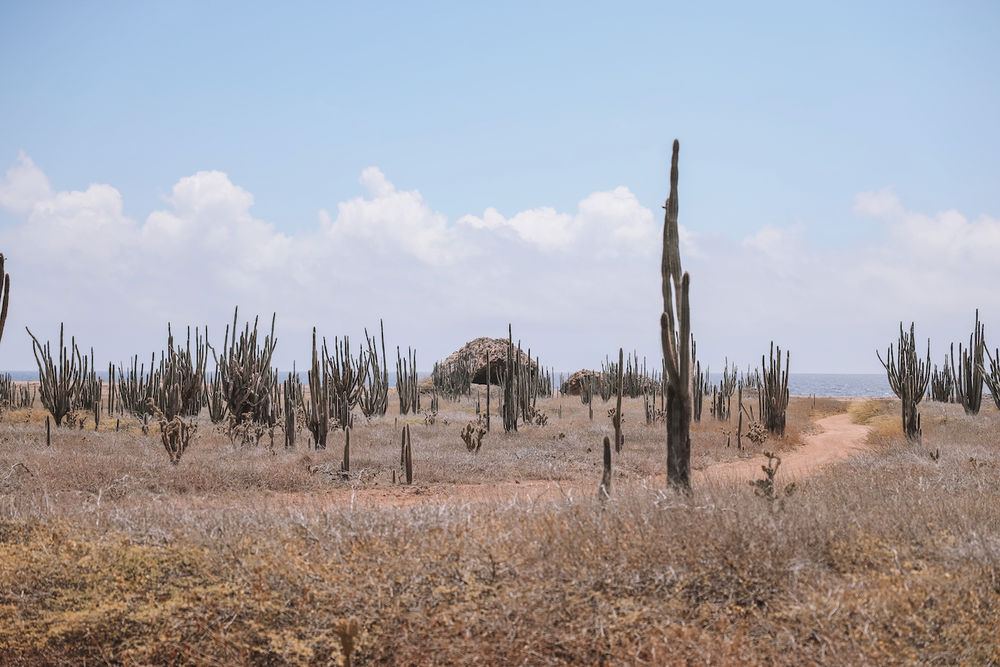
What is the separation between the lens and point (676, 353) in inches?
275

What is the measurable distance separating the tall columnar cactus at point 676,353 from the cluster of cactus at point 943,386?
96.0ft

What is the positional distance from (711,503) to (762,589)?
A: 1119 mm

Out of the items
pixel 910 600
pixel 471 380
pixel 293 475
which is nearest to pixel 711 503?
pixel 910 600

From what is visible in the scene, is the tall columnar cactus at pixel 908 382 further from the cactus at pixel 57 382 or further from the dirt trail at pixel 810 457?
the cactus at pixel 57 382

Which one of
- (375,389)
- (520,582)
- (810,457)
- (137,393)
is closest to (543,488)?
(520,582)

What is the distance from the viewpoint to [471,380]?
140 ft

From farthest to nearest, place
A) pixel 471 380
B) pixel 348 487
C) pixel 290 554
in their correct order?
pixel 471 380, pixel 348 487, pixel 290 554

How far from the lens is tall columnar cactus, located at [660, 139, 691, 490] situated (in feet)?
22.1

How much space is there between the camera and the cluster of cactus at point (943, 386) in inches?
1176

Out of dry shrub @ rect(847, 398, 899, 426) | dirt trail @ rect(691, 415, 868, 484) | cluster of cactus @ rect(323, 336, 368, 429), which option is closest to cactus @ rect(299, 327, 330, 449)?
cluster of cactus @ rect(323, 336, 368, 429)

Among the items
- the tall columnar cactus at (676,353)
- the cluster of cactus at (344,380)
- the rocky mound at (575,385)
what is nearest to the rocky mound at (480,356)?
the rocky mound at (575,385)

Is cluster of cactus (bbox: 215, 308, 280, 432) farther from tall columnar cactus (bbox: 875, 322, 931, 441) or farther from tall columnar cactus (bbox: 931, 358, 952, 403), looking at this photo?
tall columnar cactus (bbox: 931, 358, 952, 403)

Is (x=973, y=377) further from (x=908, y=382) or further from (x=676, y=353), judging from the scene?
(x=676, y=353)

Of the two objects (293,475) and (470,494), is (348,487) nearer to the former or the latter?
(293,475)
